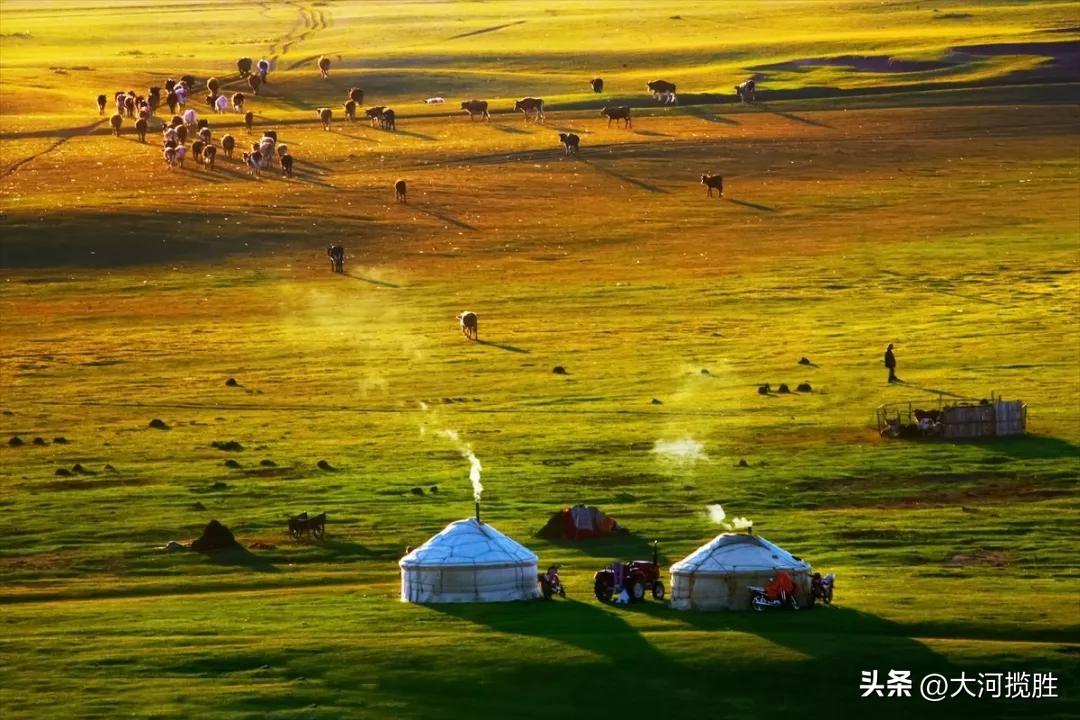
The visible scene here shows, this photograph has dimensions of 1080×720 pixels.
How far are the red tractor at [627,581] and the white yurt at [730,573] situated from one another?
72 cm

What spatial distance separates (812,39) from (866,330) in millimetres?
88108

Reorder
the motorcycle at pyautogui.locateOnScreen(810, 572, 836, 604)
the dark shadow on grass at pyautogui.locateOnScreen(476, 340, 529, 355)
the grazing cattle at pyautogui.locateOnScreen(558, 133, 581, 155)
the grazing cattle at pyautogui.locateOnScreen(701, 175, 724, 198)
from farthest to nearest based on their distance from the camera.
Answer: the grazing cattle at pyautogui.locateOnScreen(558, 133, 581, 155) < the grazing cattle at pyautogui.locateOnScreen(701, 175, 724, 198) < the dark shadow on grass at pyautogui.locateOnScreen(476, 340, 529, 355) < the motorcycle at pyautogui.locateOnScreen(810, 572, 836, 604)

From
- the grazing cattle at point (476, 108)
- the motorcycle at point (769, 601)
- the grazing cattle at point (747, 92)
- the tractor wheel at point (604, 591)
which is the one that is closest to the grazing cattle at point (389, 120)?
the grazing cattle at point (476, 108)

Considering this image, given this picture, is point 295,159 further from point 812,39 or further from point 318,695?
point 318,695

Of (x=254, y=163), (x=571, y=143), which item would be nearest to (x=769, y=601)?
(x=254, y=163)

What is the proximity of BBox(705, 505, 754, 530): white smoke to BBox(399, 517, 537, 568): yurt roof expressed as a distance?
6.89 metres

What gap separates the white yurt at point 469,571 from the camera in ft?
157

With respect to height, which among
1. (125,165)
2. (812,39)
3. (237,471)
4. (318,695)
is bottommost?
(318,695)

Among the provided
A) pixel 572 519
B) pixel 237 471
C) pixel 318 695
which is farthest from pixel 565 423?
pixel 318 695

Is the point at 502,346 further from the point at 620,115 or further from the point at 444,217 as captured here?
the point at 620,115

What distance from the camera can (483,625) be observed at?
46.1 metres

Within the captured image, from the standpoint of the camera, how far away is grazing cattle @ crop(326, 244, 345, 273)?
9806cm

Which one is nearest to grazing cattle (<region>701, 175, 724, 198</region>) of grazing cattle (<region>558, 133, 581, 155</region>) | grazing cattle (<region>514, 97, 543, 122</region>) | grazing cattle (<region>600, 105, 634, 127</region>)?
grazing cattle (<region>558, 133, 581, 155</region>)

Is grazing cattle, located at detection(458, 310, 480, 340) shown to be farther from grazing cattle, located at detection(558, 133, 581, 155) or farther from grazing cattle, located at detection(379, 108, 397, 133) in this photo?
grazing cattle, located at detection(379, 108, 397, 133)
